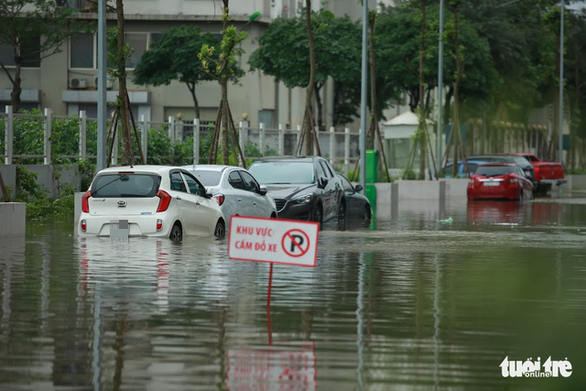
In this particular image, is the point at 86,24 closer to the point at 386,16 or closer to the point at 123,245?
the point at 386,16

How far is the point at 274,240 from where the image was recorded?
41.7 feet

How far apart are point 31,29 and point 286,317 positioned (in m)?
54.8

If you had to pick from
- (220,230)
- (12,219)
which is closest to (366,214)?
(220,230)

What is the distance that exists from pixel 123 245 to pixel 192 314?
29.6 ft

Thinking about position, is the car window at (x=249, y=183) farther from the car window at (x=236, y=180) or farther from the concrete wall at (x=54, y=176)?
the concrete wall at (x=54, y=176)

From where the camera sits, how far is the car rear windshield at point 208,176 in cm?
2516

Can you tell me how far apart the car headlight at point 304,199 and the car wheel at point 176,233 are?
533 centimetres

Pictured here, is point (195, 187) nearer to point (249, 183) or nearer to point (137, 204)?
point (137, 204)

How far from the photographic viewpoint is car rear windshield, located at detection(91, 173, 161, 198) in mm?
22309

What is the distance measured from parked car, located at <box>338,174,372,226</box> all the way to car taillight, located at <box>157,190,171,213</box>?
383 inches

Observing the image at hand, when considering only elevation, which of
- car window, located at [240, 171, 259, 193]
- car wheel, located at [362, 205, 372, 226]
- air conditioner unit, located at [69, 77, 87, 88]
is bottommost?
car wheel, located at [362, 205, 372, 226]

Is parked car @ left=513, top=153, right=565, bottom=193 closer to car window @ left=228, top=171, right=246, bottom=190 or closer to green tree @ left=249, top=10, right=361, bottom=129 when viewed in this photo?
green tree @ left=249, top=10, right=361, bottom=129

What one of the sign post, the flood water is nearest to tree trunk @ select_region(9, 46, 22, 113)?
the flood water

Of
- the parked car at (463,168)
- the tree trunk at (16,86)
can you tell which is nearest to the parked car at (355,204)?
the parked car at (463,168)
